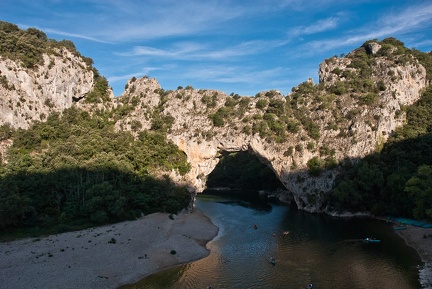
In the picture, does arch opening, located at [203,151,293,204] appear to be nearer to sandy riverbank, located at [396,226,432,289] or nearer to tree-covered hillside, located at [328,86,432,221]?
tree-covered hillside, located at [328,86,432,221]

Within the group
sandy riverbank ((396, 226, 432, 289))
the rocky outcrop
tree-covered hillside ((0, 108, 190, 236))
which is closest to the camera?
Answer: sandy riverbank ((396, 226, 432, 289))

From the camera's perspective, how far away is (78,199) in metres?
56.9

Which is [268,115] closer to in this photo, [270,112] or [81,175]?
[270,112]

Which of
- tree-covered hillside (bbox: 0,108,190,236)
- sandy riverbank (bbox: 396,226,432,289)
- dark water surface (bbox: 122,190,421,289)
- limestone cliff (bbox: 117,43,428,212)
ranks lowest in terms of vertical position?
dark water surface (bbox: 122,190,421,289)

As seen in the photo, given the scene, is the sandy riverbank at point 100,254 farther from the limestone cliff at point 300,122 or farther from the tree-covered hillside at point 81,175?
the limestone cliff at point 300,122

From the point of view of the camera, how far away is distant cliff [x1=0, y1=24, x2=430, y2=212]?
253 feet

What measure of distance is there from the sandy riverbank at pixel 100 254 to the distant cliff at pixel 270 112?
25597mm

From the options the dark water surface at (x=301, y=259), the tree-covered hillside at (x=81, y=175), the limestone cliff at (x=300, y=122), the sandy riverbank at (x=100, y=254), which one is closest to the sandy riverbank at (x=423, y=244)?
the dark water surface at (x=301, y=259)

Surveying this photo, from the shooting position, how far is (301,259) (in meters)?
41.1

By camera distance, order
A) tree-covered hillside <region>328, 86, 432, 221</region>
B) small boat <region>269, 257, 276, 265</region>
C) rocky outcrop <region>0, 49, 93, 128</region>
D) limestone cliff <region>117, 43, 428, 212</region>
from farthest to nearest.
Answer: limestone cliff <region>117, 43, 428, 212</region> < rocky outcrop <region>0, 49, 93, 128</region> < tree-covered hillside <region>328, 86, 432, 221</region> < small boat <region>269, 257, 276, 265</region>

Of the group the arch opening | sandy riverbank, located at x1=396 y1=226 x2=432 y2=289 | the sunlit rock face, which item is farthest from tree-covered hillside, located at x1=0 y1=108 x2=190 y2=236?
sandy riverbank, located at x1=396 y1=226 x2=432 y2=289

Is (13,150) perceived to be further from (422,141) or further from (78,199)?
(422,141)

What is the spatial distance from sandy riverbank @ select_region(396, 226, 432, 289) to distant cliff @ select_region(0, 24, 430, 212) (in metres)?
24.7

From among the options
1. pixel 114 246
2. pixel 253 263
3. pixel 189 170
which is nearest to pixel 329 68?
pixel 189 170
